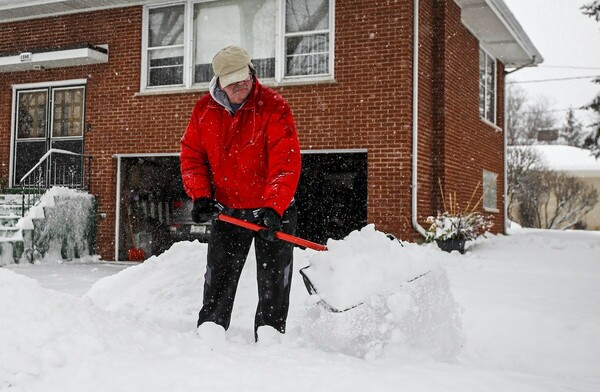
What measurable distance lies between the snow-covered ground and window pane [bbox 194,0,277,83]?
16.7 feet

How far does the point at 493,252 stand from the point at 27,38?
9.24 metres

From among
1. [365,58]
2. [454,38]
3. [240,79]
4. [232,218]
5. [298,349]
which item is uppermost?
[454,38]

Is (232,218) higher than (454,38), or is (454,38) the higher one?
(454,38)

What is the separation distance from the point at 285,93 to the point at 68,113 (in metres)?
4.48

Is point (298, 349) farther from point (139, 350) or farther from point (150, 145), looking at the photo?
point (150, 145)

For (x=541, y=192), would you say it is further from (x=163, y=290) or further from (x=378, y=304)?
(x=378, y=304)

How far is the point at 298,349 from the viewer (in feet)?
11.0

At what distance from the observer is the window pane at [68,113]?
11.3 m

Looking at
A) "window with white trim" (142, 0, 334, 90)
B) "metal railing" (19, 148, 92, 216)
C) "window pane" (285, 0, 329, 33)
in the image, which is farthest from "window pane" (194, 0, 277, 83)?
"metal railing" (19, 148, 92, 216)

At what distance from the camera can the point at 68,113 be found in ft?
37.5

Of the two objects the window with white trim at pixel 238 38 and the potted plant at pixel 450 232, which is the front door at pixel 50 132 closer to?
the window with white trim at pixel 238 38

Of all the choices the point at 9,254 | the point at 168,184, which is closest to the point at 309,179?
the point at 168,184

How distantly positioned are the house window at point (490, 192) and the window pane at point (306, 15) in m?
5.50

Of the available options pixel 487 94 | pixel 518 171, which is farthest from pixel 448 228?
pixel 518 171
